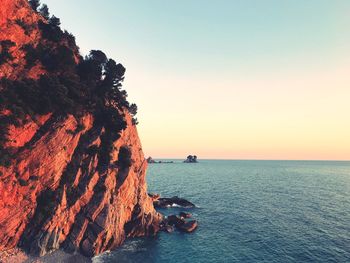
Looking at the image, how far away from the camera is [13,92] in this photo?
1620 inches

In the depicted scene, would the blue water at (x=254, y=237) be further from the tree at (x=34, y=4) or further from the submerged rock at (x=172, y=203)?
the tree at (x=34, y=4)

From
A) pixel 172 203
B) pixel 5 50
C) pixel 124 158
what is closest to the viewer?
pixel 5 50

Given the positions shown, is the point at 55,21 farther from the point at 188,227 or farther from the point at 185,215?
the point at 185,215

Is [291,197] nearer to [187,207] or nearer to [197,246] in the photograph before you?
[187,207]

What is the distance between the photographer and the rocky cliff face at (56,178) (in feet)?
131

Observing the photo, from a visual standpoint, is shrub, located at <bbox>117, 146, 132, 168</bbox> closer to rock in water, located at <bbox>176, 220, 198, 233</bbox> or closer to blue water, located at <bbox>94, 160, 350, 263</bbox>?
blue water, located at <bbox>94, 160, 350, 263</bbox>

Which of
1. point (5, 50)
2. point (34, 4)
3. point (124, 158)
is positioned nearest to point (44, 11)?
point (34, 4)

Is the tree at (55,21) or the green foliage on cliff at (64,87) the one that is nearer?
the green foliage on cliff at (64,87)

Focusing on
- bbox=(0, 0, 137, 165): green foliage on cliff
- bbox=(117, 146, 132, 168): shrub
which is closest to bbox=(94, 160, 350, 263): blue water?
bbox=(117, 146, 132, 168): shrub

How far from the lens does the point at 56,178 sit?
146 feet

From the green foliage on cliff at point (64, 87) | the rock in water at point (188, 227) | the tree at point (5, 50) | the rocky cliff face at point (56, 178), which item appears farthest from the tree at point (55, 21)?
the rock in water at point (188, 227)

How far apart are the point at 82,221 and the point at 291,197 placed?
299 ft

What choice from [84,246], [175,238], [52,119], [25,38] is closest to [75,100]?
[52,119]

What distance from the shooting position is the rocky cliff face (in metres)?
40.0
